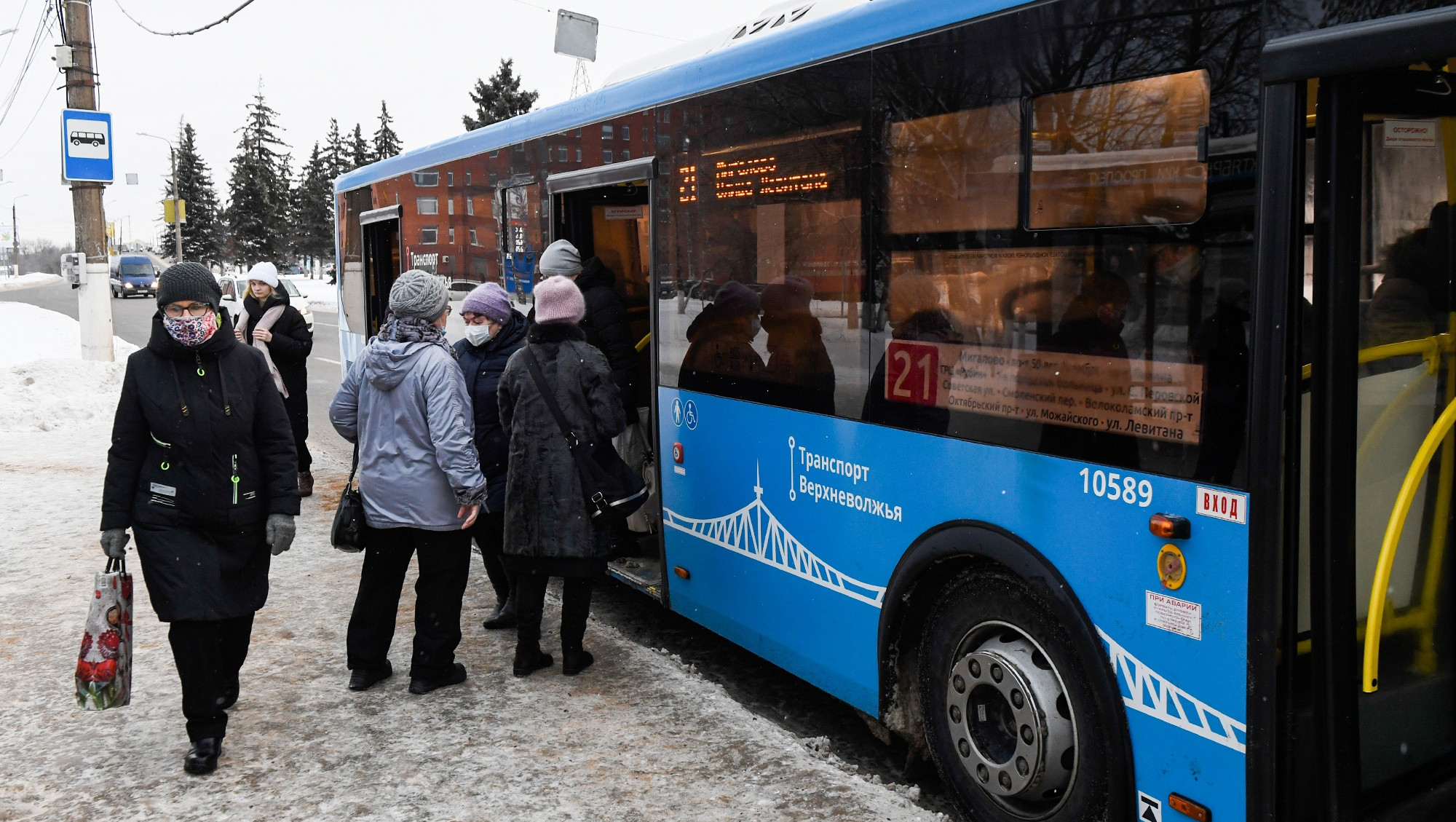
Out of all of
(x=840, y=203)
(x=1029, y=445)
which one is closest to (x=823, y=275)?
(x=840, y=203)

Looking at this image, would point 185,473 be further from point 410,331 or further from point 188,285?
point 410,331

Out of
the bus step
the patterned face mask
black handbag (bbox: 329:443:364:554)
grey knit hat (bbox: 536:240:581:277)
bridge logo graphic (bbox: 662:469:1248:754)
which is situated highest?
grey knit hat (bbox: 536:240:581:277)

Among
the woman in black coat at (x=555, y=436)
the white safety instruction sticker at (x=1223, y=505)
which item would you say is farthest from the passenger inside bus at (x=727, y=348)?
the white safety instruction sticker at (x=1223, y=505)

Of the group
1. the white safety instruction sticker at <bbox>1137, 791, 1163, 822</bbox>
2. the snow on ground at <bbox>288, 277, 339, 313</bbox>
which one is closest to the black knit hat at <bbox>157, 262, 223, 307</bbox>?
the white safety instruction sticker at <bbox>1137, 791, 1163, 822</bbox>

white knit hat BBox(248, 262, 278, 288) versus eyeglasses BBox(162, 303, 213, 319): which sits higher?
white knit hat BBox(248, 262, 278, 288)

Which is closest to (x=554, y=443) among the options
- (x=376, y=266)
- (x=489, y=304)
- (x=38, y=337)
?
(x=489, y=304)

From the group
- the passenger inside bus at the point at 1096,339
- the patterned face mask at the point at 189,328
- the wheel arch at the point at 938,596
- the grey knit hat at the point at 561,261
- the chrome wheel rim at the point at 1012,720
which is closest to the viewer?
the passenger inside bus at the point at 1096,339

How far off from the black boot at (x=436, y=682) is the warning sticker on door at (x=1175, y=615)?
3.28 metres

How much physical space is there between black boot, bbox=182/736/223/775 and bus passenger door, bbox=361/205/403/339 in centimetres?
715

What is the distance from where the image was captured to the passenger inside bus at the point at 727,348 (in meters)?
4.86

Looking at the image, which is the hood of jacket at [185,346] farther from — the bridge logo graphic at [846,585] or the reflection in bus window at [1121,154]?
the reflection in bus window at [1121,154]

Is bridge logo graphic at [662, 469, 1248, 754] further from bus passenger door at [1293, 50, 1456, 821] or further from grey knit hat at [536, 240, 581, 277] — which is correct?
grey knit hat at [536, 240, 581, 277]

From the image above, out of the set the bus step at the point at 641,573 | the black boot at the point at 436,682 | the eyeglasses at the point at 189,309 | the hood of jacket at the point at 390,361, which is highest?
the eyeglasses at the point at 189,309

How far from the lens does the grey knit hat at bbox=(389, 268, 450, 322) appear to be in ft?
16.3
